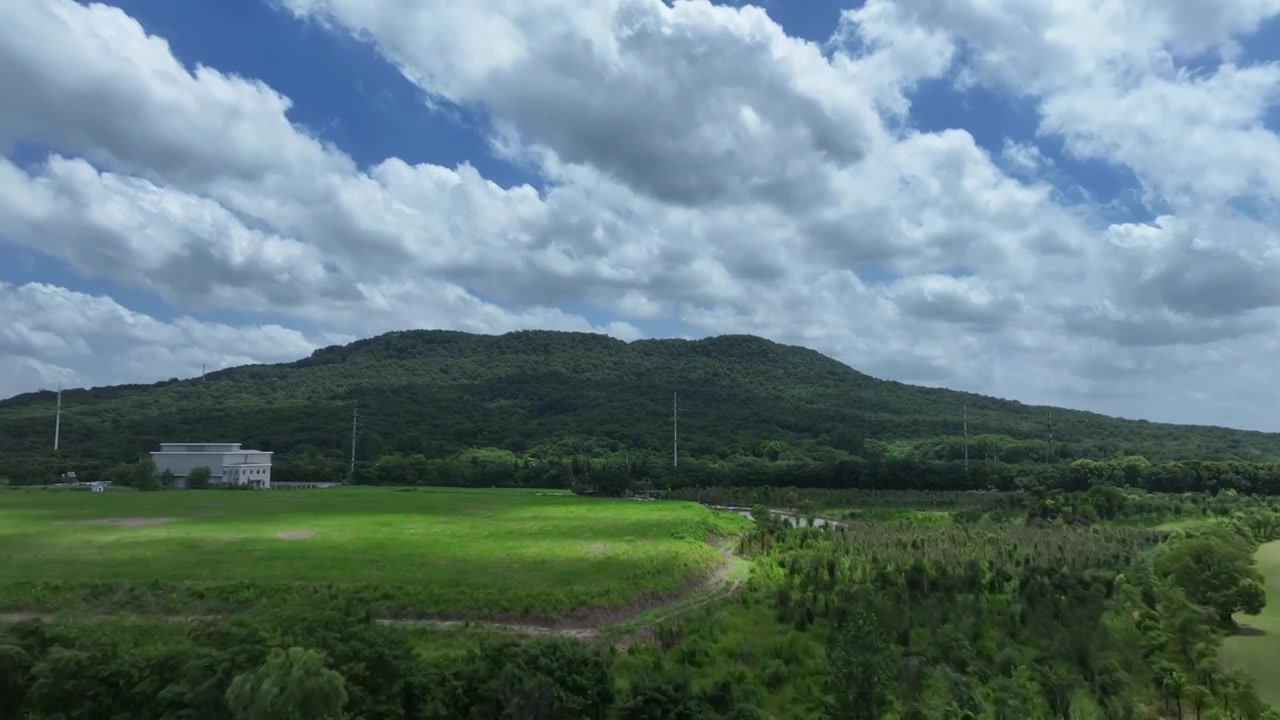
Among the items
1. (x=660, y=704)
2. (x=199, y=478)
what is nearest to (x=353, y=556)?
(x=660, y=704)

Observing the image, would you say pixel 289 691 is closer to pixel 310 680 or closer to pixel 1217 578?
pixel 310 680

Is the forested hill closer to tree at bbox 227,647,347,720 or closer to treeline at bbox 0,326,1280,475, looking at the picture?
treeline at bbox 0,326,1280,475

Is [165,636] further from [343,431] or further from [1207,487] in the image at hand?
[343,431]

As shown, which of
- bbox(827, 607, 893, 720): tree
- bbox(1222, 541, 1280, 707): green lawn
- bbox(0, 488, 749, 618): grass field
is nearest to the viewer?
bbox(827, 607, 893, 720): tree

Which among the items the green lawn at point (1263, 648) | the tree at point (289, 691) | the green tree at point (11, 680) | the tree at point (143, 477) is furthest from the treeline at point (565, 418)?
the green tree at point (11, 680)

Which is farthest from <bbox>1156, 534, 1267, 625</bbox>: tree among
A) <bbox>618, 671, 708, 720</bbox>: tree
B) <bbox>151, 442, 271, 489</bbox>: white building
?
<bbox>151, 442, 271, 489</bbox>: white building

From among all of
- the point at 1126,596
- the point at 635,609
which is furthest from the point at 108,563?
the point at 1126,596
